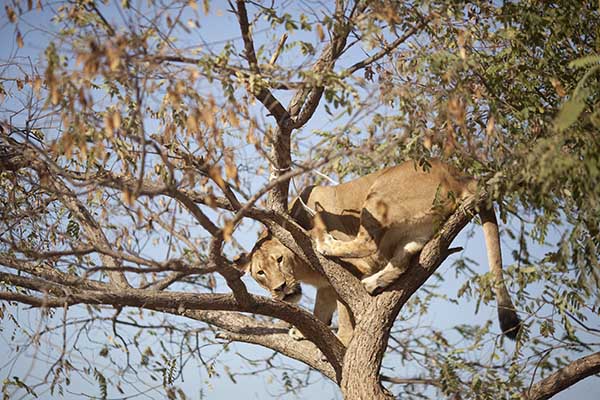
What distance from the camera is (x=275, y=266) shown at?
23.2 feet

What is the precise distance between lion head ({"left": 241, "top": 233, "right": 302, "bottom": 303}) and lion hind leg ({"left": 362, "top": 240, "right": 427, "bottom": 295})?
1220 mm

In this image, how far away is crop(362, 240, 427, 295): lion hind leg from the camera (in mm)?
5879

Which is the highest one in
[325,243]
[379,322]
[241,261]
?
[241,261]

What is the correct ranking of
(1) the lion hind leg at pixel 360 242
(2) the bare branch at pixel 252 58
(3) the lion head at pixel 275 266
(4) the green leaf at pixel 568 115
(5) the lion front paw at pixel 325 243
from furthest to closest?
(3) the lion head at pixel 275 266 → (1) the lion hind leg at pixel 360 242 → (5) the lion front paw at pixel 325 243 → (2) the bare branch at pixel 252 58 → (4) the green leaf at pixel 568 115

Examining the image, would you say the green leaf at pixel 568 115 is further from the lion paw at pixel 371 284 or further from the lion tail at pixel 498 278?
the lion paw at pixel 371 284

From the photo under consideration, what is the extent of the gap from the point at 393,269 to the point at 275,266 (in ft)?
5.05

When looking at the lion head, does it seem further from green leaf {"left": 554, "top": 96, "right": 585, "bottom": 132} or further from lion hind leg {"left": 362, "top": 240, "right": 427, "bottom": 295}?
green leaf {"left": 554, "top": 96, "right": 585, "bottom": 132}

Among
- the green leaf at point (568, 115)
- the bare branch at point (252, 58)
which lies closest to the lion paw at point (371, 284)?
the bare branch at point (252, 58)

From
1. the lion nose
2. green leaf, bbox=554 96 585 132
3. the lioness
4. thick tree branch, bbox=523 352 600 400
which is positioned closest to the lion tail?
the lioness

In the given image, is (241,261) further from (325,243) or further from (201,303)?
(201,303)

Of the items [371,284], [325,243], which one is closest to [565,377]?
[371,284]

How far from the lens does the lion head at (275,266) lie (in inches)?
276

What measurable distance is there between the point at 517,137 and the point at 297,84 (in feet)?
5.53

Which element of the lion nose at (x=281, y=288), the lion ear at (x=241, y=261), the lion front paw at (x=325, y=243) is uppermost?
the lion ear at (x=241, y=261)
